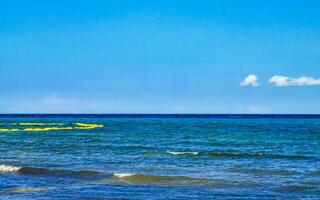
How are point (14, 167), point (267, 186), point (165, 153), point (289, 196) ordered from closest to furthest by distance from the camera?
point (289, 196) < point (267, 186) < point (14, 167) < point (165, 153)

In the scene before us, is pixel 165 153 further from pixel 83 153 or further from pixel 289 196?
pixel 289 196

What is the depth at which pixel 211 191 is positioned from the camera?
2447 centimetres

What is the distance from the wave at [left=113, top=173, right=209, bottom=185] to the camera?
2724 centimetres

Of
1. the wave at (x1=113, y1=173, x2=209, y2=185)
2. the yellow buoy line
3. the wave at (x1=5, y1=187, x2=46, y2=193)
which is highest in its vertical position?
the yellow buoy line

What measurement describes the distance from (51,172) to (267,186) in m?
12.3

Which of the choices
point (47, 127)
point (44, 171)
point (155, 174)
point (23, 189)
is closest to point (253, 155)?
point (155, 174)

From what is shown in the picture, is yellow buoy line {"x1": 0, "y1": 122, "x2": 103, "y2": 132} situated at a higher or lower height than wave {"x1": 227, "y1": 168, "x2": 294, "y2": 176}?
higher

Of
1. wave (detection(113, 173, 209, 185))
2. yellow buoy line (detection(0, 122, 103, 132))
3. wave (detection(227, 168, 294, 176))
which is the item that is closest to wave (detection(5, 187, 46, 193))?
wave (detection(113, 173, 209, 185))

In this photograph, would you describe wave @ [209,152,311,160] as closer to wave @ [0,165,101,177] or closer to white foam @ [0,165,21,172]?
wave @ [0,165,101,177]

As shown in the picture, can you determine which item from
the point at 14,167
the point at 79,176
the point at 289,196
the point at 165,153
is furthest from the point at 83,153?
the point at 289,196

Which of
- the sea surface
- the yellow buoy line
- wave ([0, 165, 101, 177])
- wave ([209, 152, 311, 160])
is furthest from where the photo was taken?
the yellow buoy line

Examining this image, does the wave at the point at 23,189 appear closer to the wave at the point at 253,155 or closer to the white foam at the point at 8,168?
the white foam at the point at 8,168

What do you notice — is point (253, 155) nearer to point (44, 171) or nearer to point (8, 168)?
point (44, 171)

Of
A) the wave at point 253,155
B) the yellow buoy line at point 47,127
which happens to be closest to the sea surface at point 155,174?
the wave at point 253,155
